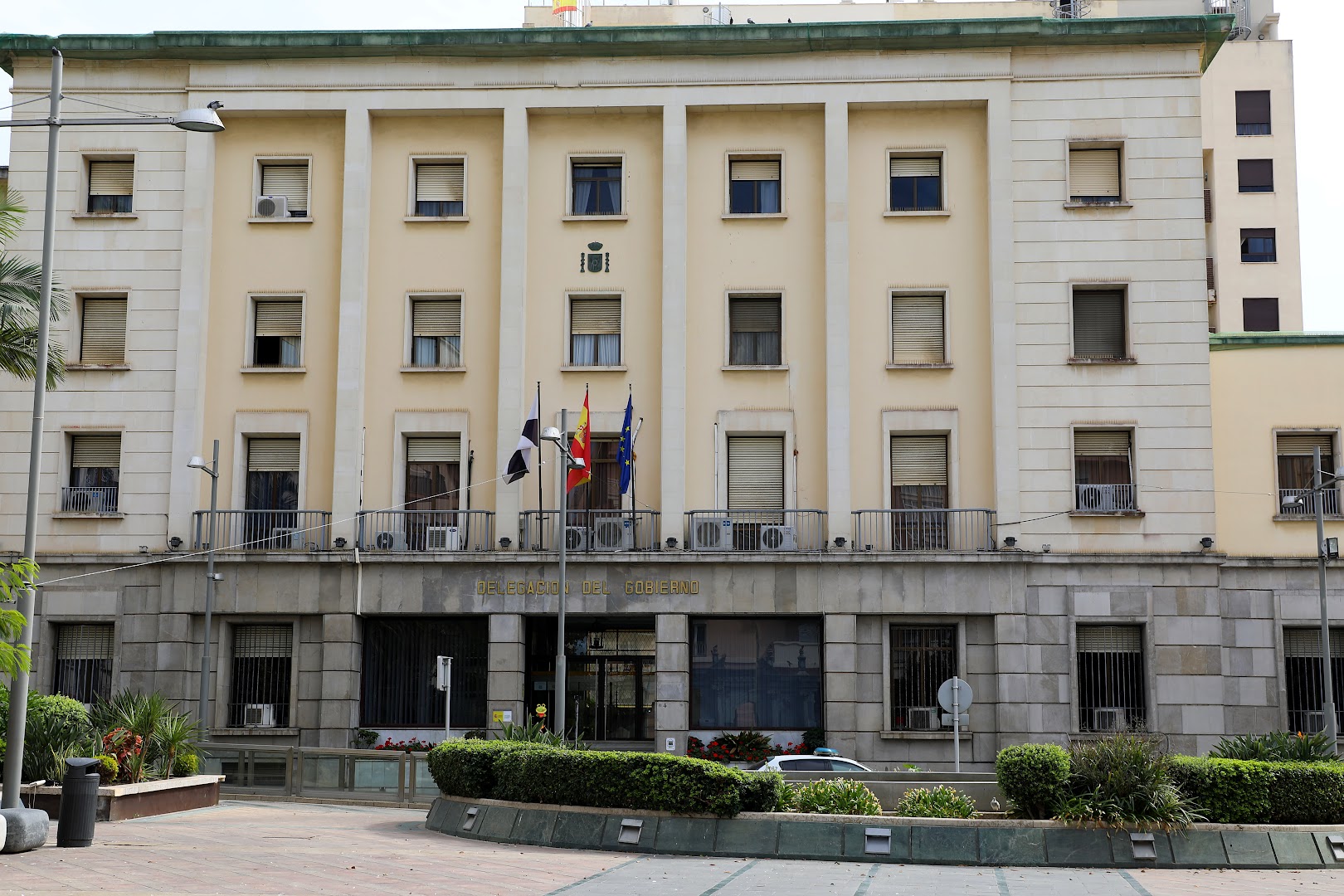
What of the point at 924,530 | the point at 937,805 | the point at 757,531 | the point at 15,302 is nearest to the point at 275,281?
the point at 15,302

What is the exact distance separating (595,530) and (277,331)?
345 inches

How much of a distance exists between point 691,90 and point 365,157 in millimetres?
7547

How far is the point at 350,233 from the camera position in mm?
34844

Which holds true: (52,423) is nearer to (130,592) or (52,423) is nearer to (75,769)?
(130,592)

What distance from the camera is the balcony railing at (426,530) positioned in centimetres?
3369

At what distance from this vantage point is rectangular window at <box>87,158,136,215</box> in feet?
117

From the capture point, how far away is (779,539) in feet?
109

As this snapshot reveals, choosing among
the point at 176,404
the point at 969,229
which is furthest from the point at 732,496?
the point at 176,404

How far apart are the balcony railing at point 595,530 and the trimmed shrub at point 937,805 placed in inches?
567

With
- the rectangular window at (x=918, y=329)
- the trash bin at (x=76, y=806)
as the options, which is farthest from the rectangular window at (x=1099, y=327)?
the trash bin at (x=76, y=806)

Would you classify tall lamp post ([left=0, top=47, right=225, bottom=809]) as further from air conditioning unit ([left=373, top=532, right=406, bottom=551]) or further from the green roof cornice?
the green roof cornice

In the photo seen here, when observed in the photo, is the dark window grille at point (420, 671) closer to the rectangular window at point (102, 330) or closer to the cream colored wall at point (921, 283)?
the rectangular window at point (102, 330)

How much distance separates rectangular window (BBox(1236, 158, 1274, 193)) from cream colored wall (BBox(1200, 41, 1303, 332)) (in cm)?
15

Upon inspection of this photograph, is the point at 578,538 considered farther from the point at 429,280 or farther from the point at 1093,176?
the point at 1093,176
